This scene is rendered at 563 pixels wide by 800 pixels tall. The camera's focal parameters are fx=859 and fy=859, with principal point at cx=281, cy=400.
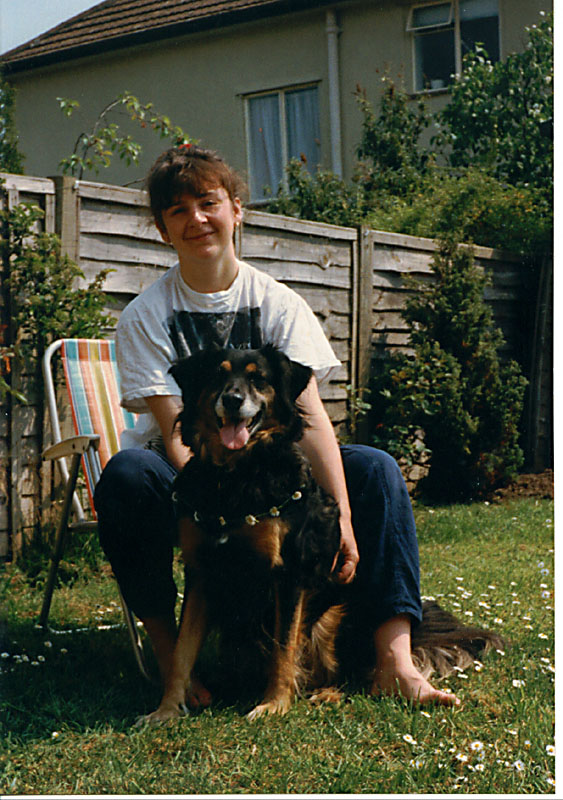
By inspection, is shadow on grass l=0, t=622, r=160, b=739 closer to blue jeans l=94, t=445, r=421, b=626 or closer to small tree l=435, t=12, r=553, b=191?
blue jeans l=94, t=445, r=421, b=626

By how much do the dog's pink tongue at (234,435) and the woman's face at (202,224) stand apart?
494mm

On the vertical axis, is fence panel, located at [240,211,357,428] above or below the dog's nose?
above

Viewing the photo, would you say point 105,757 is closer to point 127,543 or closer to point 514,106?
point 127,543

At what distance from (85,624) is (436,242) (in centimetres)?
312

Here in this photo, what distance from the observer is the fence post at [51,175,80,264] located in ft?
11.4

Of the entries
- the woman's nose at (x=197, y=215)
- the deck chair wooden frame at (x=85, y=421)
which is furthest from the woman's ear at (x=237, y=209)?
the deck chair wooden frame at (x=85, y=421)

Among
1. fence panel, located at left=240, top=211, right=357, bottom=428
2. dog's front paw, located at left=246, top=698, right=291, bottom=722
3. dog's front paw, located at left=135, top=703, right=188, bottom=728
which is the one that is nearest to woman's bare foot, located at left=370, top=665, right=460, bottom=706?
dog's front paw, located at left=246, top=698, right=291, bottom=722

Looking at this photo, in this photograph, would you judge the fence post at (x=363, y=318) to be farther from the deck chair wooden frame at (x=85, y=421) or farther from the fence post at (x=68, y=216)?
the deck chair wooden frame at (x=85, y=421)

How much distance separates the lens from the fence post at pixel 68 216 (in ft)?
11.4

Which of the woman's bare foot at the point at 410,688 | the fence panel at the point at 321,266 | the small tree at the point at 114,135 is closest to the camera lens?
the woman's bare foot at the point at 410,688

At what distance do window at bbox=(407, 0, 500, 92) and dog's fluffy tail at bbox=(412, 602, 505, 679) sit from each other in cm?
165

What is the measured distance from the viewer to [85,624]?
9.90 ft

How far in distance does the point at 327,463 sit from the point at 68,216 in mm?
1820
